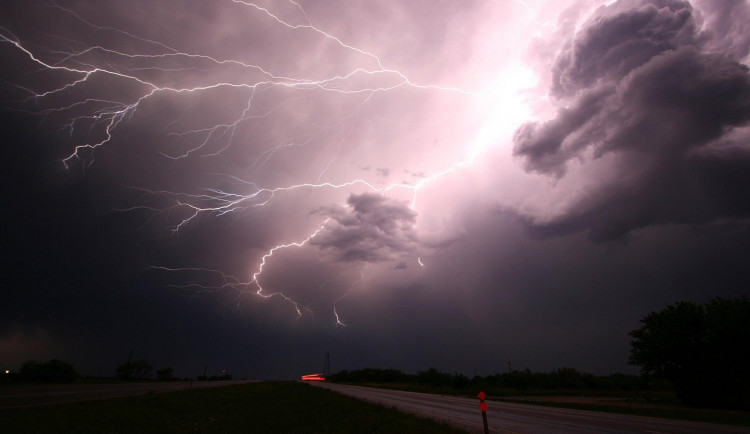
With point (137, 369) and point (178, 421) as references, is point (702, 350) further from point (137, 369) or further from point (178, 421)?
point (137, 369)

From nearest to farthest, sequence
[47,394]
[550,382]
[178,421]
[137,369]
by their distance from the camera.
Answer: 1. [178,421]
2. [47,394]
3. [550,382]
4. [137,369]

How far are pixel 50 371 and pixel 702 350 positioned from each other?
81.7 metres

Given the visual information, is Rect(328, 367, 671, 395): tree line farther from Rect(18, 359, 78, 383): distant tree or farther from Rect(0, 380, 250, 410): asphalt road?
Rect(18, 359, 78, 383): distant tree

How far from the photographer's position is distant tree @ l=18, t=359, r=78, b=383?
Result: 5825 cm

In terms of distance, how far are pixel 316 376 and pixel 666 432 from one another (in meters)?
150

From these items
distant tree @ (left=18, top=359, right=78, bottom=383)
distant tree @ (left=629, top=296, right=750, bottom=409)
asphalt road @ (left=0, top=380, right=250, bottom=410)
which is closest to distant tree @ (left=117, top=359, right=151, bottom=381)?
distant tree @ (left=18, top=359, right=78, bottom=383)

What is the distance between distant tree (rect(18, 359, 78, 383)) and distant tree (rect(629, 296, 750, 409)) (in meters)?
73.9

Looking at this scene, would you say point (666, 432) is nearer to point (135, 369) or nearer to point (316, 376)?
point (135, 369)

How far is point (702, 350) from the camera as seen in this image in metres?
26.9

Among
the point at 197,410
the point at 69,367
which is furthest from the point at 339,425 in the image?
the point at 69,367

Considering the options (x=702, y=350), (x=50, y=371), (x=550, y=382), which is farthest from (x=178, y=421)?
(x=50, y=371)

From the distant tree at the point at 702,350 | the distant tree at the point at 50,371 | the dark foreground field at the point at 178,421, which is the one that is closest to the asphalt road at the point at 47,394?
the dark foreground field at the point at 178,421

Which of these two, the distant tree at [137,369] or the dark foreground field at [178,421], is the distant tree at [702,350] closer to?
the dark foreground field at [178,421]

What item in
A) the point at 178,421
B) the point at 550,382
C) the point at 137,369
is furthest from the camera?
the point at 137,369
